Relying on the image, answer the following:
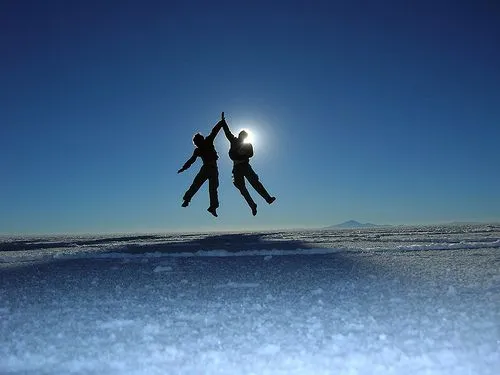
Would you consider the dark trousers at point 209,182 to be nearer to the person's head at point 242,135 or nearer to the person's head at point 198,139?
the person's head at point 198,139

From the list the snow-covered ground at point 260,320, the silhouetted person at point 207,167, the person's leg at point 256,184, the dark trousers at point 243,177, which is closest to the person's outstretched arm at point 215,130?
the silhouetted person at point 207,167

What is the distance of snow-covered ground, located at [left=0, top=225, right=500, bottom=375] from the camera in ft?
3.38

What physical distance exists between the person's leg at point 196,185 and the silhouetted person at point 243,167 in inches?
32.3

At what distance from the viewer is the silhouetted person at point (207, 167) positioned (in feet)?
25.9

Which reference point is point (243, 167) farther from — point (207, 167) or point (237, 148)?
point (207, 167)

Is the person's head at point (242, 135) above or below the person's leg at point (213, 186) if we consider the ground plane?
above

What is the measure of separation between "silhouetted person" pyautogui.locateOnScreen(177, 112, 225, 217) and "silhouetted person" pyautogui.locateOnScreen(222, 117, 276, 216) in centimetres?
43

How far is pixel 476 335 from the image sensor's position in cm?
114

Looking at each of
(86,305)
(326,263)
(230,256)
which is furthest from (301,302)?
(230,256)

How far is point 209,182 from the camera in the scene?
8562 millimetres

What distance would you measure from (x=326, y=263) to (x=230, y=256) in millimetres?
930

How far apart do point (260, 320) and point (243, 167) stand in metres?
6.77

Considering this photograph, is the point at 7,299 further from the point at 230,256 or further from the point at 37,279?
the point at 230,256

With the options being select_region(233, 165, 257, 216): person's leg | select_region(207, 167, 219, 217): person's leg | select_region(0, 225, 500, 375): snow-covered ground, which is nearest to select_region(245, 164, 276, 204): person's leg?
select_region(233, 165, 257, 216): person's leg
